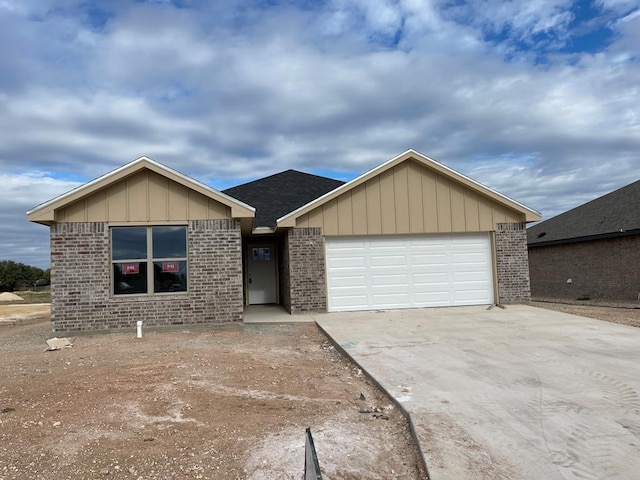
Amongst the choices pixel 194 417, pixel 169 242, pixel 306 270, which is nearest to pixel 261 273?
pixel 306 270

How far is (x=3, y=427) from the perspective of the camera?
15.5 ft

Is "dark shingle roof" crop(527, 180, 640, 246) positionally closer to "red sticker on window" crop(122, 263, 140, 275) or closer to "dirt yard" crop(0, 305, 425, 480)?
"dirt yard" crop(0, 305, 425, 480)

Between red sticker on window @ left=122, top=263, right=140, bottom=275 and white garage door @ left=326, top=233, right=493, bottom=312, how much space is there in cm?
510

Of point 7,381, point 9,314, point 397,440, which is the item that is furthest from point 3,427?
point 9,314

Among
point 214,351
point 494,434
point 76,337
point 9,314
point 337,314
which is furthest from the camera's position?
point 9,314

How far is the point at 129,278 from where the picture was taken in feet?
36.7

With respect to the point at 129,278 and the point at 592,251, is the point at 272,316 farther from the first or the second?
the point at 592,251

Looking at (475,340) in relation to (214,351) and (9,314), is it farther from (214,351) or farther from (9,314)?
(9,314)

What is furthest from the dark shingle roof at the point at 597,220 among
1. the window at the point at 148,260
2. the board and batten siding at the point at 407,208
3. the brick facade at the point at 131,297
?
the window at the point at 148,260

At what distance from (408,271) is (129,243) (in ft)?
25.0

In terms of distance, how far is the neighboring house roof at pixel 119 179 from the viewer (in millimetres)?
10562

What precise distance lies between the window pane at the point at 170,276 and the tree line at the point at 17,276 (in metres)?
55.2

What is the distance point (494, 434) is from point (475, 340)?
4675 millimetres

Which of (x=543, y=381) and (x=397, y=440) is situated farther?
(x=543, y=381)
